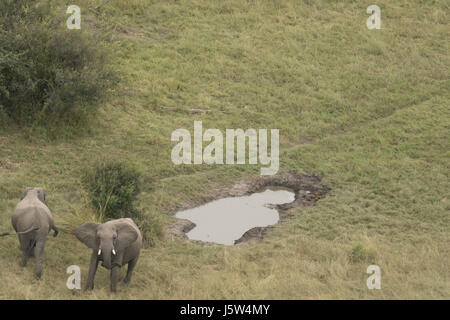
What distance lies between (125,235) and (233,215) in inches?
223

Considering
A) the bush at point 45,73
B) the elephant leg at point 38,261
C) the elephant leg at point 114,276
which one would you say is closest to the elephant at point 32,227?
the elephant leg at point 38,261

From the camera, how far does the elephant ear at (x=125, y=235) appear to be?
471 inches

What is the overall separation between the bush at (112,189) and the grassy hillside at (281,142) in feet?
1.35

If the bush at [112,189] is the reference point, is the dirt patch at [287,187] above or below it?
above

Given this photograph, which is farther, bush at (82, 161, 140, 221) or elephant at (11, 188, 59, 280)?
bush at (82, 161, 140, 221)

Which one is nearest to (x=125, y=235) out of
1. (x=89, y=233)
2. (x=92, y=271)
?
(x=89, y=233)

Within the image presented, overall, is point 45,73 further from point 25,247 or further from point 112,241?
point 112,241

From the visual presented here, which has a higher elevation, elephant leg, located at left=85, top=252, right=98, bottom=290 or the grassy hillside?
the grassy hillside

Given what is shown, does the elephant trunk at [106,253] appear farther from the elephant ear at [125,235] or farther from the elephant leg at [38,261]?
the elephant leg at [38,261]

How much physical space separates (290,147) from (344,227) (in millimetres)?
5830

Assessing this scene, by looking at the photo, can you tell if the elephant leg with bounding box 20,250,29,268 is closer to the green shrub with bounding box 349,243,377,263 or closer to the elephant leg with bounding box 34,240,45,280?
the elephant leg with bounding box 34,240,45,280

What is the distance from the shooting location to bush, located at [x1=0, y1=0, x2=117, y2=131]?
19.8m

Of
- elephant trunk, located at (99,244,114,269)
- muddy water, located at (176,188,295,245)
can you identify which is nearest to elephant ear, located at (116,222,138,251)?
elephant trunk, located at (99,244,114,269)

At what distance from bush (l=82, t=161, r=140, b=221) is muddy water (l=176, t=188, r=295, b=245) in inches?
70.1
